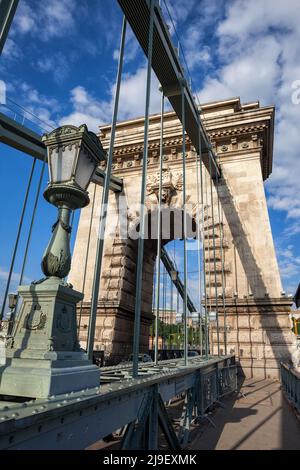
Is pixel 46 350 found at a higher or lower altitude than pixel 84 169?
lower

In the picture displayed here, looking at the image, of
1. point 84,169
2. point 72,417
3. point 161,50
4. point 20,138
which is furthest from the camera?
point 20,138

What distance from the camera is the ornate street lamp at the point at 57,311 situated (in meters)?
2.00

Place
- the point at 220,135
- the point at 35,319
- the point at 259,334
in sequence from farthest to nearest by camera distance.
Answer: the point at 220,135
the point at 259,334
the point at 35,319

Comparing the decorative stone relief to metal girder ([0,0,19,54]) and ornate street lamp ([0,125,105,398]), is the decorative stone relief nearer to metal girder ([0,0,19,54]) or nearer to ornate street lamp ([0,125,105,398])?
ornate street lamp ([0,125,105,398])

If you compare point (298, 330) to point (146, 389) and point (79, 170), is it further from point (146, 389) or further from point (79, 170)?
→ point (79, 170)

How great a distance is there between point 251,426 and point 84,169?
523 centimetres

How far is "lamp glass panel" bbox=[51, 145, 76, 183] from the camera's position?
2.65 m

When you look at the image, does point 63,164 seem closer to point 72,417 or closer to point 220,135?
point 72,417

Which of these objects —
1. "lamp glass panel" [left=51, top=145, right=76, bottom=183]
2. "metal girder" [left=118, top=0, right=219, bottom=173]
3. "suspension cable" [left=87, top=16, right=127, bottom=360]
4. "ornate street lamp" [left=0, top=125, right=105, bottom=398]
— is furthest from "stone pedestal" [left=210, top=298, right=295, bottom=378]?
"lamp glass panel" [left=51, top=145, right=76, bottom=183]

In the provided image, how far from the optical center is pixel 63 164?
268 centimetres

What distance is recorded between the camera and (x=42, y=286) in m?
2.32

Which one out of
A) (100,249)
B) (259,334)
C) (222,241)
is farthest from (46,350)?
(222,241)

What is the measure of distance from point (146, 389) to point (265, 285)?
9788 millimetres
